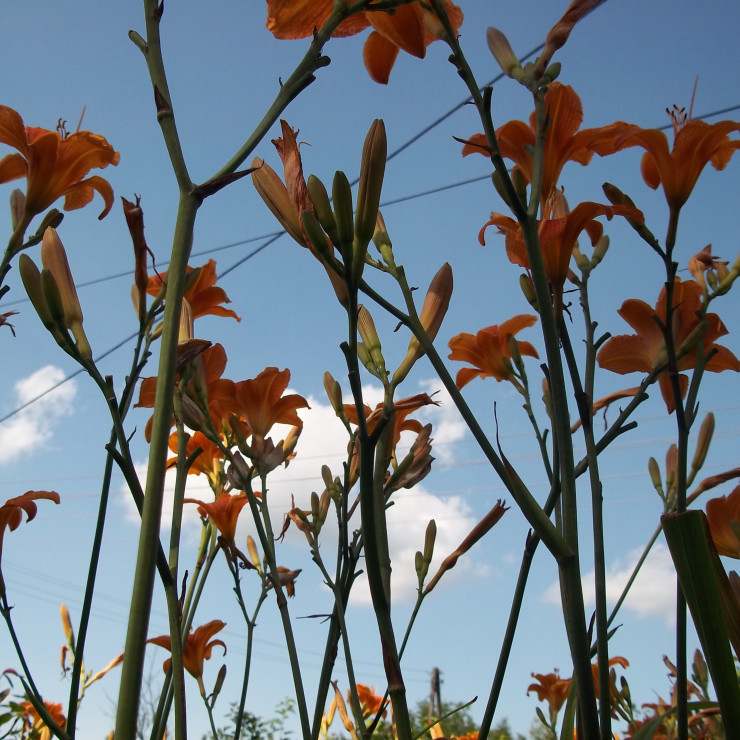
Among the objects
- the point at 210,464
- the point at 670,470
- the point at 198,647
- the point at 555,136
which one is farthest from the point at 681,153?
the point at 198,647

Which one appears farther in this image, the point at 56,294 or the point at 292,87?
the point at 56,294

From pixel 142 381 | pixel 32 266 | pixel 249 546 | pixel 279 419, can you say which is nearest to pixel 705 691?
pixel 249 546

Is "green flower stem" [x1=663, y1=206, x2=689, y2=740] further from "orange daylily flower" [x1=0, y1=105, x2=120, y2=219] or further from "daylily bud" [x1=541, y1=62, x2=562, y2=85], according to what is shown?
"orange daylily flower" [x1=0, y1=105, x2=120, y2=219]

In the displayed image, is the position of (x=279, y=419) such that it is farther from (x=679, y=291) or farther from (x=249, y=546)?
(x=679, y=291)

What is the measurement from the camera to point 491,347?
1.19 meters

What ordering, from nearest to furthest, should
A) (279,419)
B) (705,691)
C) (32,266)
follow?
1. (32,266)
2. (279,419)
3. (705,691)

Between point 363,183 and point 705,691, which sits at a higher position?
point 363,183

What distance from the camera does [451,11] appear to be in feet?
2.88

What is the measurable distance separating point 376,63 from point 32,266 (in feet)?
1.54

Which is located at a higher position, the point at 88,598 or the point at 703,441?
the point at 703,441

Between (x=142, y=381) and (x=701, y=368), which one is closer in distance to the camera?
(x=701, y=368)

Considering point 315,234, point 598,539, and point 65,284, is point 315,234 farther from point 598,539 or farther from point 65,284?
point 598,539

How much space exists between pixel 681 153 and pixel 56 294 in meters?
0.79

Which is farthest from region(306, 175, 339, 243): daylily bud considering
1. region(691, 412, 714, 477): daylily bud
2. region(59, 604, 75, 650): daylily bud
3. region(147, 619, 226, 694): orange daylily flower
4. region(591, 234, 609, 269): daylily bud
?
region(59, 604, 75, 650): daylily bud
